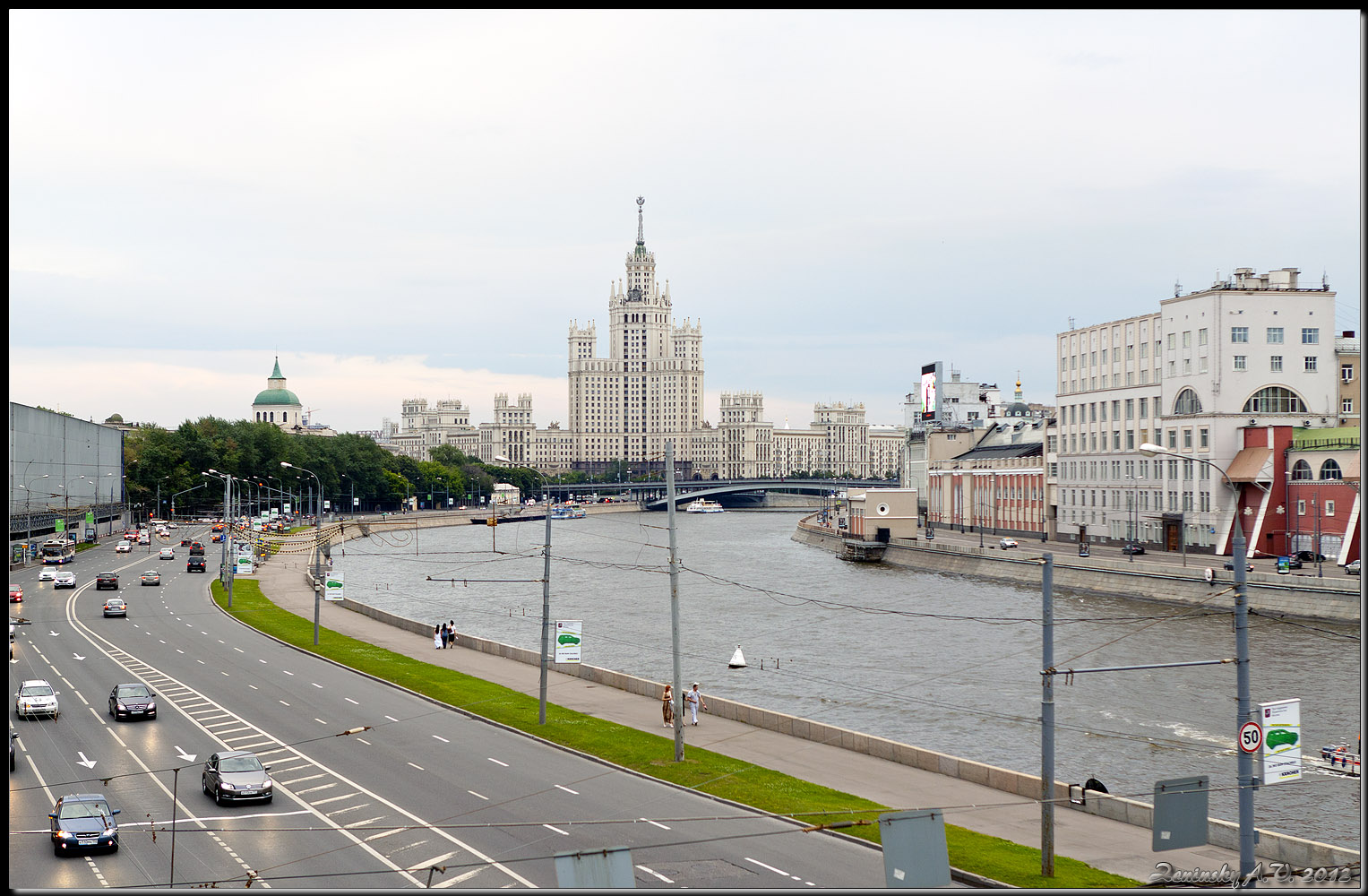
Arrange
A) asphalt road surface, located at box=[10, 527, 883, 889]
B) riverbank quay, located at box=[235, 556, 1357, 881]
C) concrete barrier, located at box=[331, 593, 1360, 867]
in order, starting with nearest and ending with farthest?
1. concrete barrier, located at box=[331, 593, 1360, 867]
2. asphalt road surface, located at box=[10, 527, 883, 889]
3. riverbank quay, located at box=[235, 556, 1357, 881]

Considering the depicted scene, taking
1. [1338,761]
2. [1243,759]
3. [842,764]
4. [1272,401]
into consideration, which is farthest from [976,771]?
[1272,401]

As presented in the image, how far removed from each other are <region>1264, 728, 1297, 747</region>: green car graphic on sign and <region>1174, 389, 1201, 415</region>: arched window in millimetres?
73126

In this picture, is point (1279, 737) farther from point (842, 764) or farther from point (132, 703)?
point (132, 703)

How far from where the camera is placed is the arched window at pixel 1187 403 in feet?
280

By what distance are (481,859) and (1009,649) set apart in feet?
132

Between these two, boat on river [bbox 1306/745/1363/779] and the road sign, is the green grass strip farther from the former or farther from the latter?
boat on river [bbox 1306/745/1363/779]

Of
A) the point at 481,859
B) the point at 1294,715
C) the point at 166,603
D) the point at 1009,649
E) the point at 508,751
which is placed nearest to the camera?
the point at 1294,715

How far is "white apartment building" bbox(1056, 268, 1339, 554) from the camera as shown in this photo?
8275 centimetres

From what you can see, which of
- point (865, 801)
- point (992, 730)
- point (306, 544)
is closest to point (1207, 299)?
point (992, 730)

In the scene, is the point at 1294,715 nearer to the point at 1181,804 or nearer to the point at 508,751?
the point at 1181,804

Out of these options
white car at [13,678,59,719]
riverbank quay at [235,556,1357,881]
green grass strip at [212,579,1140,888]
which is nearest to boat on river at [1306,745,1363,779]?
riverbank quay at [235,556,1357,881]

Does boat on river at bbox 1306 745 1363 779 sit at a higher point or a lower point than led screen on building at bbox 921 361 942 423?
lower

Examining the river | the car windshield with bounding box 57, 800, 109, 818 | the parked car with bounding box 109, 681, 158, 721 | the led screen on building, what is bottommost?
the river

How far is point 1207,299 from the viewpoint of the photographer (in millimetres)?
84375
